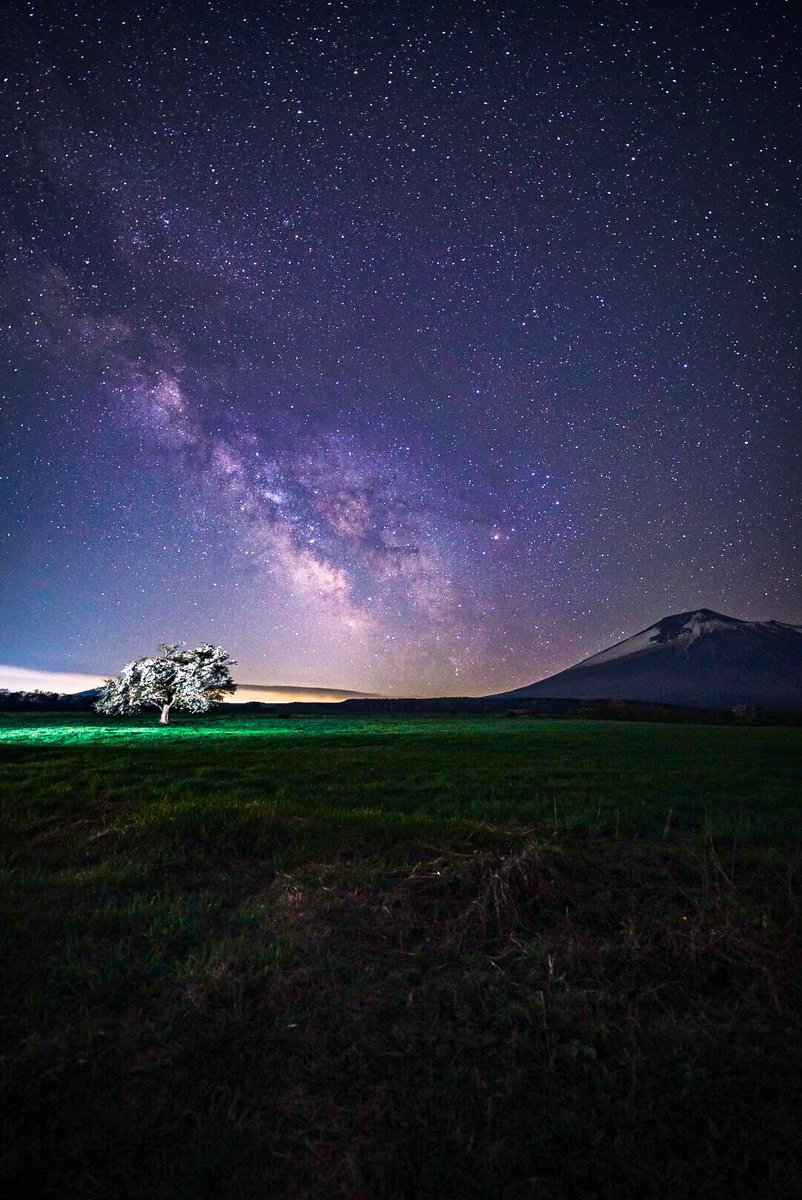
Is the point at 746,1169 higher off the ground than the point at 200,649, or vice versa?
the point at 200,649

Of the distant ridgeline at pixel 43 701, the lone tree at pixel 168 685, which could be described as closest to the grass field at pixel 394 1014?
the lone tree at pixel 168 685

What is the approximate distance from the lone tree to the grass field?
44650 millimetres

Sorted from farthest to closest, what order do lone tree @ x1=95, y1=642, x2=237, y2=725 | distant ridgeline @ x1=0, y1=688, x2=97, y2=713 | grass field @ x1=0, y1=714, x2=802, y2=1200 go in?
distant ridgeline @ x1=0, y1=688, x2=97, y2=713 → lone tree @ x1=95, y1=642, x2=237, y2=725 → grass field @ x1=0, y1=714, x2=802, y2=1200

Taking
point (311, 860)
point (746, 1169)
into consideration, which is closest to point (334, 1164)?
point (746, 1169)

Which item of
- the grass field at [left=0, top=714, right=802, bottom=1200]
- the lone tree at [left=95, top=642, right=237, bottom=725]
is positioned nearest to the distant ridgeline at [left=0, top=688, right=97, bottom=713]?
the lone tree at [left=95, top=642, right=237, bottom=725]

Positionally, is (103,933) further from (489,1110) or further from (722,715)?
(722,715)

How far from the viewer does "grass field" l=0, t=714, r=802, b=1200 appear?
346cm

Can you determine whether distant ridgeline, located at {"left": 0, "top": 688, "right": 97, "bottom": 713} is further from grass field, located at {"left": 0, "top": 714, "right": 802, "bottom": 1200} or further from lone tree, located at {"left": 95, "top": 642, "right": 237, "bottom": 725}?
grass field, located at {"left": 0, "top": 714, "right": 802, "bottom": 1200}

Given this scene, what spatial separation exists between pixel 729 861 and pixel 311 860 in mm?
6570

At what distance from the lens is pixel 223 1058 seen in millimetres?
4336

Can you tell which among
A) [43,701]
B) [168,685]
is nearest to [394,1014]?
[168,685]

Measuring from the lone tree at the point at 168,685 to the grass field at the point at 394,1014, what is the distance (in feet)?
146

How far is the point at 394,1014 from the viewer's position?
4926 millimetres

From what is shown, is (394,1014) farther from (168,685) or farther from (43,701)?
(43,701)
